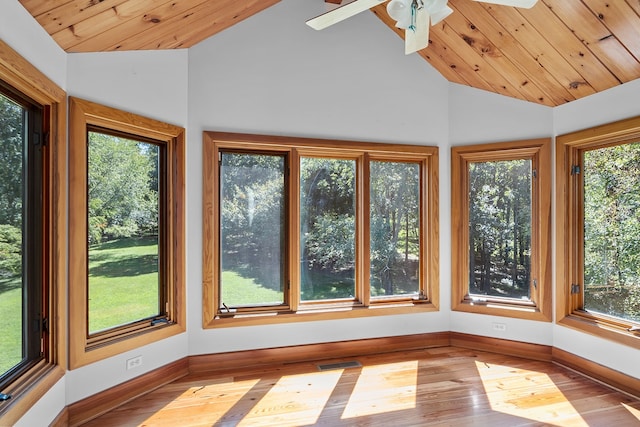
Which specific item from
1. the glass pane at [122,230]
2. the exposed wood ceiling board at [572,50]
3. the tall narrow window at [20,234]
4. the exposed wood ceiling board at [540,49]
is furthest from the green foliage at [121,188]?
the exposed wood ceiling board at [572,50]

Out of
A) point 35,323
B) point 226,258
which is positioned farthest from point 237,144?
point 35,323

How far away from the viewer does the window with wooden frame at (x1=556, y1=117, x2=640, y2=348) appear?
2881mm

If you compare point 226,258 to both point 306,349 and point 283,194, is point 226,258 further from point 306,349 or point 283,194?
point 306,349

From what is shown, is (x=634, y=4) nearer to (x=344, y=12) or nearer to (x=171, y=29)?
(x=344, y=12)

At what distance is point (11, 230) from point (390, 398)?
100 inches

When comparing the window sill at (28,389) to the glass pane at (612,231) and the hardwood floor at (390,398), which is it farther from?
the glass pane at (612,231)

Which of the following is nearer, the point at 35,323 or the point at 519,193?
the point at 35,323

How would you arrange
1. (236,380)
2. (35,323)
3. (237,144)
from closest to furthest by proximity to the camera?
(35,323) < (236,380) < (237,144)

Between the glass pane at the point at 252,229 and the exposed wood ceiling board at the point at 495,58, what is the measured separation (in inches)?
71.8

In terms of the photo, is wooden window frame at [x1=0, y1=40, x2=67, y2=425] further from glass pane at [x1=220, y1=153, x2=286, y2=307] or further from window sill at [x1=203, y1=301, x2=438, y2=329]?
glass pane at [x1=220, y1=153, x2=286, y2=307]

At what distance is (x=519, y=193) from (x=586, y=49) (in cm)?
133

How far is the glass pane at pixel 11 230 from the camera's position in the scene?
1.85 meters

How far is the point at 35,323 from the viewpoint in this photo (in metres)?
2.15

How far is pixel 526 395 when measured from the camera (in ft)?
9.02
